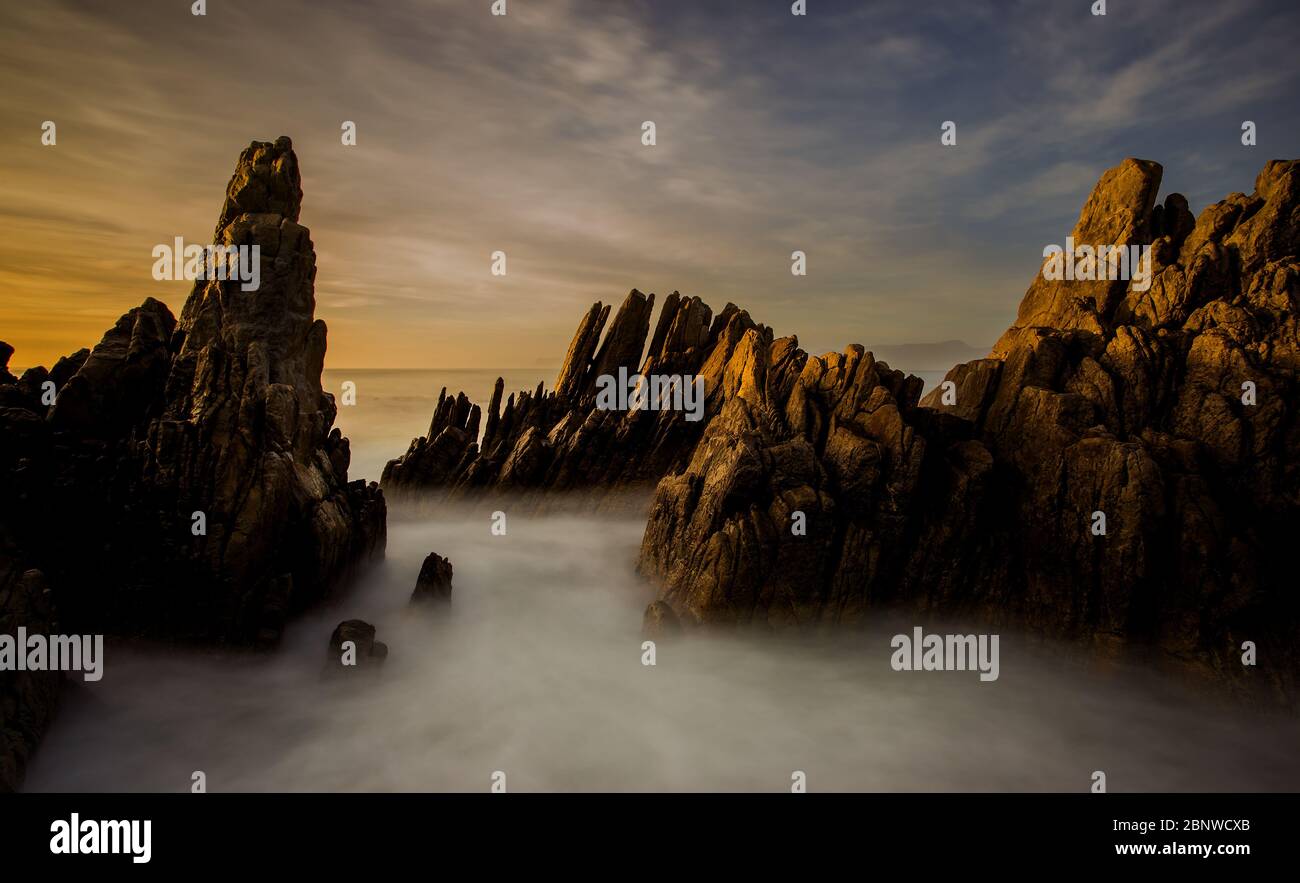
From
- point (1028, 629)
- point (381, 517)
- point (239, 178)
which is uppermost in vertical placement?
point (239, 178)

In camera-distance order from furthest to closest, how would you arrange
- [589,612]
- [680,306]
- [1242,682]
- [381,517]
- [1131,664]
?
[680,306] < [381,517] < [589,612] < [1131,664] < [1242,682]

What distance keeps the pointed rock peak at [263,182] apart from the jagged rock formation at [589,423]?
1609cm

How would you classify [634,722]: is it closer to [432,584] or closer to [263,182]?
[432,584]

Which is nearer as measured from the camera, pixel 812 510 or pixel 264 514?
pixel 264 514

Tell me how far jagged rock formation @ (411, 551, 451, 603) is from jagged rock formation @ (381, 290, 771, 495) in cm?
1301

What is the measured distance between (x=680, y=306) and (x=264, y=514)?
97.3 feet

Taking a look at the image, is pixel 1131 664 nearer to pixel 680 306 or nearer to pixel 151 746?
pixel 151 746

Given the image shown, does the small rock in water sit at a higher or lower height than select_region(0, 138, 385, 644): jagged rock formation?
lower

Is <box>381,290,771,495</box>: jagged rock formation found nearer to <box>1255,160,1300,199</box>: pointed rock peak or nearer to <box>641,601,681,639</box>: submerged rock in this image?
<box>641,601,681,639</box>: submerged rock

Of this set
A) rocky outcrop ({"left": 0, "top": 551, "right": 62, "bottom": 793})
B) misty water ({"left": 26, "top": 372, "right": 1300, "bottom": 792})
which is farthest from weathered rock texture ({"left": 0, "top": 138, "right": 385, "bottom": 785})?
misty water ({"left": 26, "top": 372, "right": 1300, "bottom": 792})

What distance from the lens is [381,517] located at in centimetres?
2839

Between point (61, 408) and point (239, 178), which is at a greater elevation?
point (239, 178)

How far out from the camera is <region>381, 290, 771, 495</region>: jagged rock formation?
124 ft
